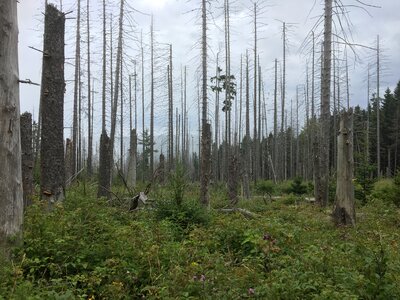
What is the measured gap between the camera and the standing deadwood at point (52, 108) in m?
7.08

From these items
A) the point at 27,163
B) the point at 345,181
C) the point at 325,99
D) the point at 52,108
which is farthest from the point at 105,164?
the point at 325,99

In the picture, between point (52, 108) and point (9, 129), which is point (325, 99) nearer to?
point (52, 108)

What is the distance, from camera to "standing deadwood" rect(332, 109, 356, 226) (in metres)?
8.90

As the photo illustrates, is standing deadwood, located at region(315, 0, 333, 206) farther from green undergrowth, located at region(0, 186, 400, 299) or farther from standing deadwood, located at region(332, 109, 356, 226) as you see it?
green undergrowth, located at region(0, 186, 400, 299)

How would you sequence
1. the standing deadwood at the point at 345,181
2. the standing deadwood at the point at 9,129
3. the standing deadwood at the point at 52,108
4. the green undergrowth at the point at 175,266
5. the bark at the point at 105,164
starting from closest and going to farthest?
the green undergrowth at the point at 175,266, the standing deadwood at the point at 9,129, the standing deadwood at the point at 52,108, the standing deadwood at the point at 345,181, the bark at the point at 105,164

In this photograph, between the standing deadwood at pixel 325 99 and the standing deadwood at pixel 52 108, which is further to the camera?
the standing deadwood at pixel 325 99

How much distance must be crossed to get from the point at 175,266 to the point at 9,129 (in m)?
2.53

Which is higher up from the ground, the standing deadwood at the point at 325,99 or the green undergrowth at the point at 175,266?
the standing deadwood at the point at 325,99

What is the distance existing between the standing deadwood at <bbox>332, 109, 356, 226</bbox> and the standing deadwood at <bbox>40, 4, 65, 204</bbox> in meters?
6.10

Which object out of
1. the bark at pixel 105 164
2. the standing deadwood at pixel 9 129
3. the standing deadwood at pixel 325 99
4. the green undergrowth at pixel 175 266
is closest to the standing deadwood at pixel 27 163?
the bark at pixel 105 164

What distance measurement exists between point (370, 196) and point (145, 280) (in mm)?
13352

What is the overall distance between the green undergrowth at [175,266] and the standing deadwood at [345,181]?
10.0 ft

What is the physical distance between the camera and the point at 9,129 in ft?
15.0

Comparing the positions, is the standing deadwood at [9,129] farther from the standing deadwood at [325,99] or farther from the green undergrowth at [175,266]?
the standing deadwood at [325,99]
